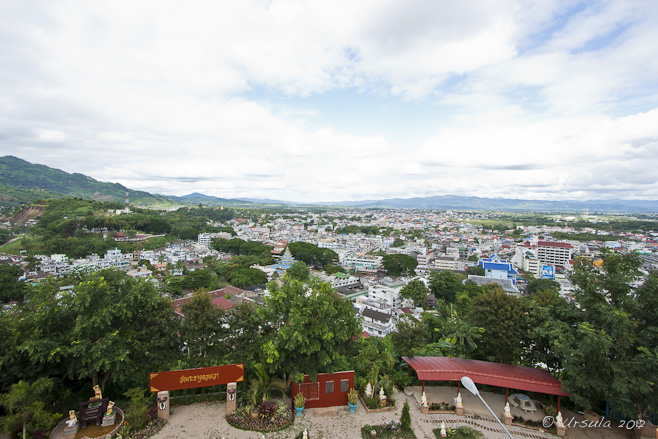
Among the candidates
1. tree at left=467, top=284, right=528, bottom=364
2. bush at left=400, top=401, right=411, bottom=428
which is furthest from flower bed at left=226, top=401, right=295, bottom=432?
tree at left=467, top=284, right=528, bottom=364

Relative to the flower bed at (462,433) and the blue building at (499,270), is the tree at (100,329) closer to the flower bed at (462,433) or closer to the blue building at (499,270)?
the flower bed at (462,433)

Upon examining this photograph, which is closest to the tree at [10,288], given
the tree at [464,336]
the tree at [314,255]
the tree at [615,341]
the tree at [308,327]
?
the tree at [314,255]

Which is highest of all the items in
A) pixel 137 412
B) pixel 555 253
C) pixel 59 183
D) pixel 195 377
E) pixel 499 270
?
pixel 59 183

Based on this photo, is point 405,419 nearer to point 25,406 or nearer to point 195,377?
point 195,377

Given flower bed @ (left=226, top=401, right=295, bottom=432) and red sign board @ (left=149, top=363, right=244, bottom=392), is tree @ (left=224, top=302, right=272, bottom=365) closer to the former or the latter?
red sign board @ (left=149, top=363, right=244, bottom=392)

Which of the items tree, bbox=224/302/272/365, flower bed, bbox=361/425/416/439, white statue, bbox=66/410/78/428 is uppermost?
tree, bbox=224/302/272/365

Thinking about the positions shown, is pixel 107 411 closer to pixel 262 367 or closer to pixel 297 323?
pixel 262 367

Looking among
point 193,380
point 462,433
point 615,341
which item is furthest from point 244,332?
point 615,341
